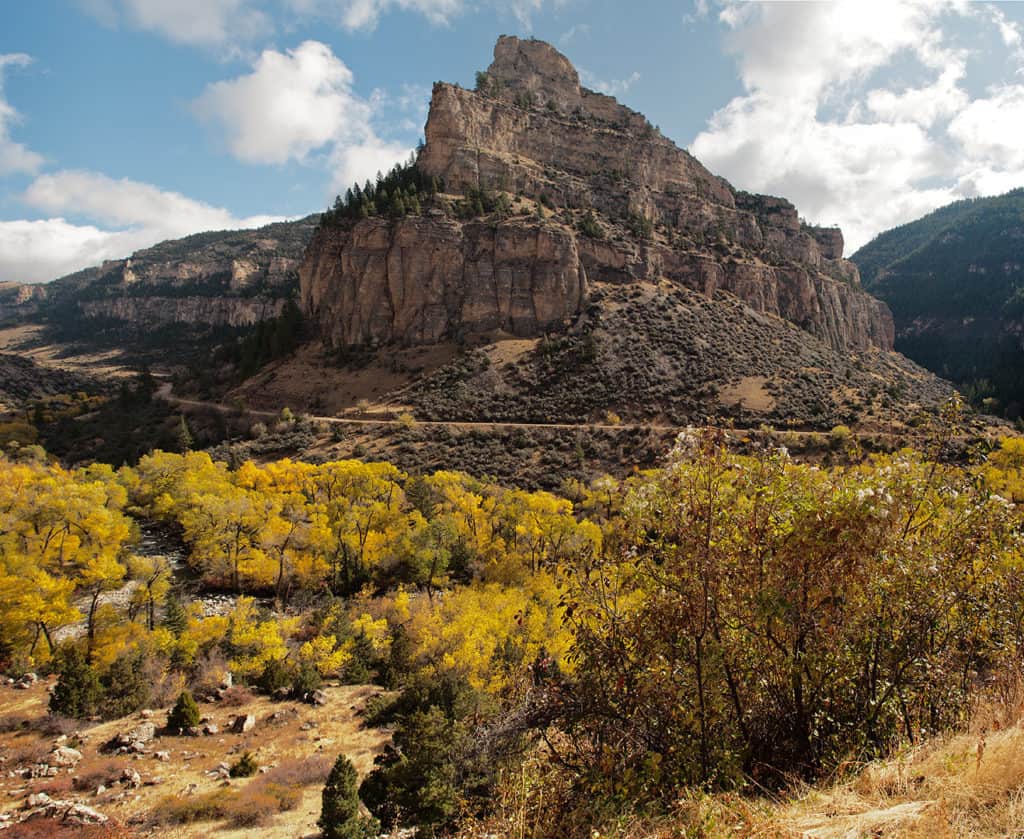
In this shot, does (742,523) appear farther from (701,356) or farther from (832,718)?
(701,356)

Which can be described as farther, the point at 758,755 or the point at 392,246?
the point at 392,246

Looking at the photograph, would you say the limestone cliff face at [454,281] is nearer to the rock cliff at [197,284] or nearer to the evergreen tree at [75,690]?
the evergreen tree at [75,690]

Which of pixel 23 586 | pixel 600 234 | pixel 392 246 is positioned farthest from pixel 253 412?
pixel 600 234

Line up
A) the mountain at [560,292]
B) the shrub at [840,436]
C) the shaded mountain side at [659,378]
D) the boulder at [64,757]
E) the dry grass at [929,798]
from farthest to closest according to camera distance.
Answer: the mountain at [560,292] < the shaded mountain side at [659,378] < the shrub at [840,436] < the boulder at [64,757] < the dry grass at [929,798]

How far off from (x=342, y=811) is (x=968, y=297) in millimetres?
189207

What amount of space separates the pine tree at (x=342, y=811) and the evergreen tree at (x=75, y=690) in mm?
10828

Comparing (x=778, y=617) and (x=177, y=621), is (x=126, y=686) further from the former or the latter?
(x=778, y=617)

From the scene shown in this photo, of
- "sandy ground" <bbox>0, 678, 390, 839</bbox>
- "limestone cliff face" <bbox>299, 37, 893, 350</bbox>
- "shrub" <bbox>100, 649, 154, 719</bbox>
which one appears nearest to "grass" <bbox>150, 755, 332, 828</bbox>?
"sandy ground" <bbox>0, 678, 390, 839</bbox>

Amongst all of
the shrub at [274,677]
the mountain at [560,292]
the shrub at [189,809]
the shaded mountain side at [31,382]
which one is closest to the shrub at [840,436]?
the mountain at [560,292]

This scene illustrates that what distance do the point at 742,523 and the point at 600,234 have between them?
3215 inches

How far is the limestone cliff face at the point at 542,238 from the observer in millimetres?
74062

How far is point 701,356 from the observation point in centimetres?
6469

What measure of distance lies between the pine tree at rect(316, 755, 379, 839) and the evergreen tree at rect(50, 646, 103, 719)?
1083 cm

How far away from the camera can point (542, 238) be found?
74.4 meters
